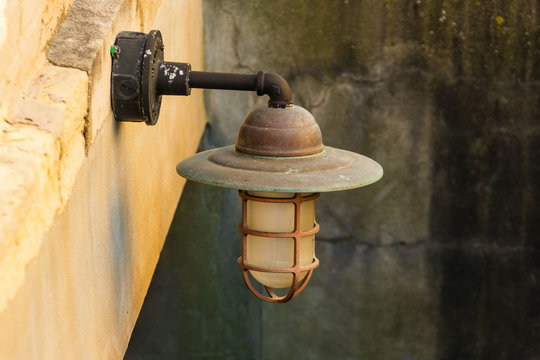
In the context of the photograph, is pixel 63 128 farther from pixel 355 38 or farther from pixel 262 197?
pixel 355 38

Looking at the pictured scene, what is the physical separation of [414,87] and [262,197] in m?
1.81

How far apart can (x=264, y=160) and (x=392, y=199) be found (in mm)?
1998

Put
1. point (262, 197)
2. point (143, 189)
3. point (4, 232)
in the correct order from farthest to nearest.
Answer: point (143, 189) < point (262, 197) < point (4, 232)

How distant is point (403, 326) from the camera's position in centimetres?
353

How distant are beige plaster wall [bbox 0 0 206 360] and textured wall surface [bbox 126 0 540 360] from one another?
155 cm

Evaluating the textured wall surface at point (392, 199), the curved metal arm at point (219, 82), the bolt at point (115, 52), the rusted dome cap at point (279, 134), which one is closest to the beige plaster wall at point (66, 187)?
the bolt at point (115, 52)

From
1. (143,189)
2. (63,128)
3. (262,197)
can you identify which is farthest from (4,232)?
(143,189)

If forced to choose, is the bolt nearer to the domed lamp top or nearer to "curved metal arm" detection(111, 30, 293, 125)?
"curved metal arm" detection(111, 30, 293, 125)

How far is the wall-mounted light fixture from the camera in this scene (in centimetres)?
139

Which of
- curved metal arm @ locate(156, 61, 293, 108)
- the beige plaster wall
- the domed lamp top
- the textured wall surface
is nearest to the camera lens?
the beige plaster wall

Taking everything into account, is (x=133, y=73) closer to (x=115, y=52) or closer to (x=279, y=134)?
(x=115, y=52)

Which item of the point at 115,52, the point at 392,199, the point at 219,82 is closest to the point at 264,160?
the point at 219,82

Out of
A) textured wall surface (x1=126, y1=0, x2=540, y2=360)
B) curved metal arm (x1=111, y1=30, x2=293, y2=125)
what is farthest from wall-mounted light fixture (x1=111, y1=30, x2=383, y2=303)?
textured wall surface (x1=126, y1=0, x2=540, y2=360)

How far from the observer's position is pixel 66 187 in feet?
3.64
